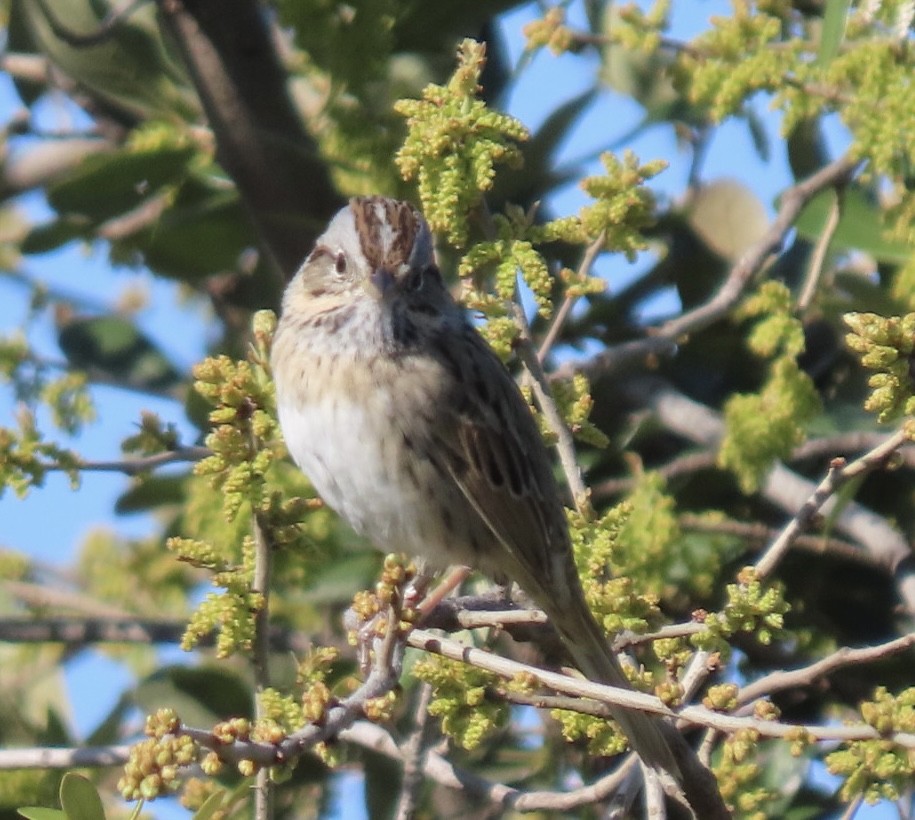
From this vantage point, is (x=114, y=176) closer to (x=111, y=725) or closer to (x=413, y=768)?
(x=111, y=725)

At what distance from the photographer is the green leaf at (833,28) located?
3.32 meters

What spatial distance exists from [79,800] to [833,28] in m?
1.94

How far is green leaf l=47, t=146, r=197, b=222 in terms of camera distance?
3.94m

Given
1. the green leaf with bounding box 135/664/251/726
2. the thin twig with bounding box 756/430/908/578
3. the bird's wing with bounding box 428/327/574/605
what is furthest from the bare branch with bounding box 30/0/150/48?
the thin twig with bounding box 756/430/908/578

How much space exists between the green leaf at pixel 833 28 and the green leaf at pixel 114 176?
142 centimetres

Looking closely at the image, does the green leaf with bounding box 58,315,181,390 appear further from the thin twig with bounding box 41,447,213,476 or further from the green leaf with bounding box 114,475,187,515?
the thin twig with bounding box 41,447,213,476

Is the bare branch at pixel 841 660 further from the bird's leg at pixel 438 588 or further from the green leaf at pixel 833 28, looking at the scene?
the green leaf at pixel 833 28

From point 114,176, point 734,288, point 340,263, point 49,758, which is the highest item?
point 114,176

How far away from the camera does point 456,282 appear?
13.1 ft

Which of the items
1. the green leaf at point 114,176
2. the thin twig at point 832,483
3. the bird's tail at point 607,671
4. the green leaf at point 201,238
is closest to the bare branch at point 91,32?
the green leaf at point 114,176

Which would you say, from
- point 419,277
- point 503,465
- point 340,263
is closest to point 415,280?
point 419,277

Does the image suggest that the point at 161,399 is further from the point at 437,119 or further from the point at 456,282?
the point at 437,119

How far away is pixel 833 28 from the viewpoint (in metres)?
3.32

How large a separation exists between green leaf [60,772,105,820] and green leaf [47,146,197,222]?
1.91 metres
